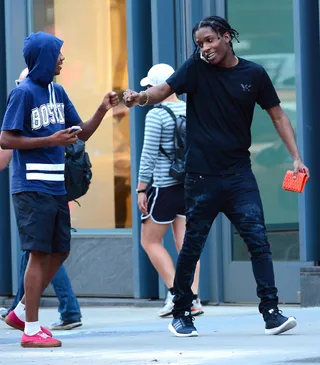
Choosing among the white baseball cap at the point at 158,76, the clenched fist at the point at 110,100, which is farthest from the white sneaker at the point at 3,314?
the clenched fist at the point at 110,100

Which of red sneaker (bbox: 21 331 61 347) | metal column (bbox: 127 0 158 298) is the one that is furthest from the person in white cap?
red sneaker (bbox: 21 331 61 347)

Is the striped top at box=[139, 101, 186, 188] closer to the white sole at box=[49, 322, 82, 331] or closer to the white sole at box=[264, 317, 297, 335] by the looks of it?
the white sole at box=[49, 322, 82, 331]

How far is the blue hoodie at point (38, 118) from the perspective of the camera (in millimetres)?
7336

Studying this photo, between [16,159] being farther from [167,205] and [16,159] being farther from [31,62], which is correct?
[167,205]

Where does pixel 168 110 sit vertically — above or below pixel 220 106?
above

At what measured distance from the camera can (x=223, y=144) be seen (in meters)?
7.50

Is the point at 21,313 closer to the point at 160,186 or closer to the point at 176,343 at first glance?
the point at 176,343

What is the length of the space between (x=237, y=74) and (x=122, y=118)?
3714 mm

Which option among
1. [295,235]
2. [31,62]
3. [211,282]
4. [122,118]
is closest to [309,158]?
[295,235]

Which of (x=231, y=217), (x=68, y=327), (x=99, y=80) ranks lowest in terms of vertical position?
(x=68, y=327)

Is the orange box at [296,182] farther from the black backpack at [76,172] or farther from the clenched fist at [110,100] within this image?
the black backpack at [76,172]

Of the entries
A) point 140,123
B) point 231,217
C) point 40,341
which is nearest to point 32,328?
point 40,341

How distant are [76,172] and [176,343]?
1.88m

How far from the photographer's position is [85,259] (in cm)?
1119
